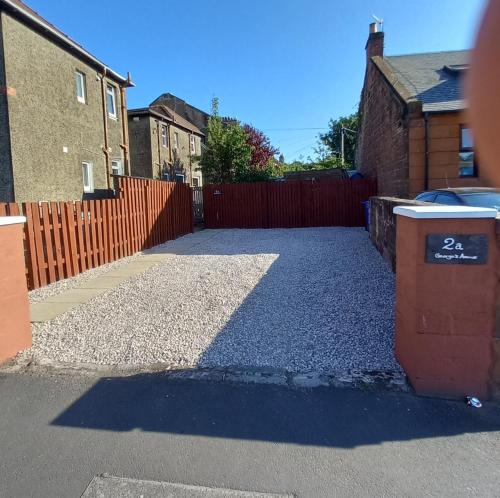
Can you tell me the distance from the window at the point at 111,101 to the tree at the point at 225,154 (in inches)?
233

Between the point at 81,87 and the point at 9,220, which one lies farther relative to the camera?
the point at 81,87

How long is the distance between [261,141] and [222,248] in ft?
62.1

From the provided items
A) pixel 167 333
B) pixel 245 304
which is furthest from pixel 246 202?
pixel 167 333

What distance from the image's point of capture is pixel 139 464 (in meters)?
2.44

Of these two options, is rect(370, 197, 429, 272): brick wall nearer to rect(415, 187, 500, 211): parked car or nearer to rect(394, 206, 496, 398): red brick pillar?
rect(415, 187, 500, 211): parked car

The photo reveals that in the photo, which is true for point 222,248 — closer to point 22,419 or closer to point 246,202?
point 246,202

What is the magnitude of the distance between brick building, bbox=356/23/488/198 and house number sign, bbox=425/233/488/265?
376 inches

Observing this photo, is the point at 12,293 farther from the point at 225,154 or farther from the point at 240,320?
the point at 225,154

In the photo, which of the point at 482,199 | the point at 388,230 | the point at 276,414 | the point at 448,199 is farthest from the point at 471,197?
the point at 276,414

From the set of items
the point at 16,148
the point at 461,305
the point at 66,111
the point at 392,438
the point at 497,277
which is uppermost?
the point at 66,111

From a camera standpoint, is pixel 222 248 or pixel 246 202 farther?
pixel 246 202

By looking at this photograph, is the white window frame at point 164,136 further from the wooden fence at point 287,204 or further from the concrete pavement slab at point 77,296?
the concrete pavement slab at point 77,296

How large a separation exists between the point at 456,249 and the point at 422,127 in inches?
392

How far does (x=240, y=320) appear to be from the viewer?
5.08m
